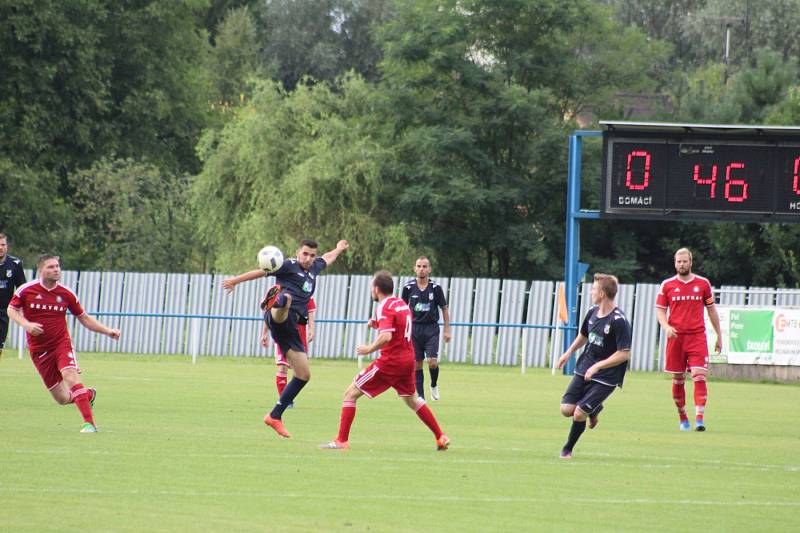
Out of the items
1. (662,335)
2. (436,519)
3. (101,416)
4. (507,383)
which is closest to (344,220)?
(662,335)

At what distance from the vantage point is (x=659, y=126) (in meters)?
25.7

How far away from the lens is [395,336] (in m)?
Result: 12.9

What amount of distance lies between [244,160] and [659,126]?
2314 cm

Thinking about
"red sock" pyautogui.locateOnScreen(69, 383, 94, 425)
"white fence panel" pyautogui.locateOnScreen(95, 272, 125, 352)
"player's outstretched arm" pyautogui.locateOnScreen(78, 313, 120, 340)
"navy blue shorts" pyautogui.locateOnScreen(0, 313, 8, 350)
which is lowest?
"red sock" pyautogui.locateOnScreen(69, 383, 94, 425)

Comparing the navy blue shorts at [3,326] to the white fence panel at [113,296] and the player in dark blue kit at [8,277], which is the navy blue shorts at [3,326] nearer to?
the player in dark blue kit at [8,277]

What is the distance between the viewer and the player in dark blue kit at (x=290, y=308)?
1417cm

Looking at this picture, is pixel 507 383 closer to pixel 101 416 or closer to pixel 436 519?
pixel 101 416

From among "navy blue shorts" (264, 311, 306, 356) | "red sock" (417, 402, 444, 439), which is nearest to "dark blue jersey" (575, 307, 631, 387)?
"red sock" (417, 402, 444, 439)

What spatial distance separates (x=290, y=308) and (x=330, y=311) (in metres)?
20.1

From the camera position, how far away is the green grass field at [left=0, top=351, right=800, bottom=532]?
902cm

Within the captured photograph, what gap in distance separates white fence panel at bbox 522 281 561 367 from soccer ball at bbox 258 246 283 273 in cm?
1973

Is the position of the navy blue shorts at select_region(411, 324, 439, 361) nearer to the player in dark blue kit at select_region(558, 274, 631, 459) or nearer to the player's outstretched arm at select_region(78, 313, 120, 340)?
the player's outstretched arm at select_region(78, 313, 120, 340)

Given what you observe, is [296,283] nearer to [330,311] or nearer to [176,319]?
[330,311]

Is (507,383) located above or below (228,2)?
below
